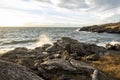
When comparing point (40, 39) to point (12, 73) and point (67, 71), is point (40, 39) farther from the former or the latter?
point (12, 73)

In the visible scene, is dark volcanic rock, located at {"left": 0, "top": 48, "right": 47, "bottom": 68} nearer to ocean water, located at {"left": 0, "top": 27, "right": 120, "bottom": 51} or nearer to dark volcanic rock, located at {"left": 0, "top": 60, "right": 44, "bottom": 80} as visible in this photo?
dark volcanic rock, located at {"left": 0, "top": 60, "right": 44, "bottom": 80}

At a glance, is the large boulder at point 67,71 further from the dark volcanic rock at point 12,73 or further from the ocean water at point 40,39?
the ocean water at point 40,39

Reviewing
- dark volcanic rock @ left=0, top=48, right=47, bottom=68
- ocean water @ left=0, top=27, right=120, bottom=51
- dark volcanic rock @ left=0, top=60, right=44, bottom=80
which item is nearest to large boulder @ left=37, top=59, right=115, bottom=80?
dark volcanic rock @ left=0, top=48, right=47, bottom=68

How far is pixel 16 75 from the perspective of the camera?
7309 mm

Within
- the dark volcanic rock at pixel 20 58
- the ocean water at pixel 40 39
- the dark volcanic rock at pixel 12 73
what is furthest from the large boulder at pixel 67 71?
the ocean water at pixel 40 39

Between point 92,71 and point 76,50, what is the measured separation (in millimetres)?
8521

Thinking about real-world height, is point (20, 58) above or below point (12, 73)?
below

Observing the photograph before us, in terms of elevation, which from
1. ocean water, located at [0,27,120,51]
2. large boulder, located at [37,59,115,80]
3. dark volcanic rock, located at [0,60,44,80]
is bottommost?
ocean water, located at [0,27,120,51]

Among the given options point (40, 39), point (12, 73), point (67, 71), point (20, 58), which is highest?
point (12, 73)

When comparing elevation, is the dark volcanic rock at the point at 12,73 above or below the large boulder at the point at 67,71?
above

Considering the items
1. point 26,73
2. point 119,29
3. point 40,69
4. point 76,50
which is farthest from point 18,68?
point 119,29

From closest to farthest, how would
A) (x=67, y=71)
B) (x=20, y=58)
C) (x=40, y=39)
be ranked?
1. (x=67, y=71)
2. (x=20, y=58)
3. (x=40, y=39)

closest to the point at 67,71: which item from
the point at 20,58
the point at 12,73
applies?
the point at 20,58

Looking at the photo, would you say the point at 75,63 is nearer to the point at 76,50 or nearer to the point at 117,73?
the point at 117,73
